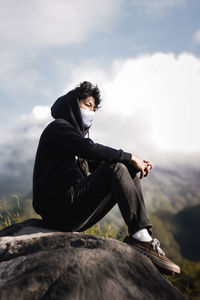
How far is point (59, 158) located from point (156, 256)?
172 centimetres

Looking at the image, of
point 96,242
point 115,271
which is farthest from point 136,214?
point 115,271

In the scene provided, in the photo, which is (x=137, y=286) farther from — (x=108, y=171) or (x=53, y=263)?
(x=108, y=171)

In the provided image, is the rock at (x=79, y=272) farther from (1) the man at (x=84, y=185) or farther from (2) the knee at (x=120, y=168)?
(2) the knee at (x=120, y=168)

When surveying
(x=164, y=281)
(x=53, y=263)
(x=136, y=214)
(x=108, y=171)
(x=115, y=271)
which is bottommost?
(x=164, y=281)

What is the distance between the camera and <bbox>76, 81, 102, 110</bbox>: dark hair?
5363mm

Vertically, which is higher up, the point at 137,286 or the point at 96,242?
the point at 96,242

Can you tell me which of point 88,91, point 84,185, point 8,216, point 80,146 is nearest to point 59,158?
point 80,146

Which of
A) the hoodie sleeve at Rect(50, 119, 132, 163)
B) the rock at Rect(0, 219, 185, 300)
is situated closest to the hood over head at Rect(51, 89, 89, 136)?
the hoodie sleeve at Rect(50, 119, 132, 163)

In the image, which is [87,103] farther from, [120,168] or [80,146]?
[120,168]

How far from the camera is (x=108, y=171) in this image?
13.1 ft

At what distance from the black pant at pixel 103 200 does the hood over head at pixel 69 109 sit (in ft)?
3.33

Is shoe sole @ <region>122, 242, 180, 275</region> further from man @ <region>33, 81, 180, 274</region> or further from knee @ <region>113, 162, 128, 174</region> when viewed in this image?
knee @ <region>113, 162, 128, 174</region>

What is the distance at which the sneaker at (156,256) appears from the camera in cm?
358

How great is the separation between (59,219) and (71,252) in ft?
3.58
